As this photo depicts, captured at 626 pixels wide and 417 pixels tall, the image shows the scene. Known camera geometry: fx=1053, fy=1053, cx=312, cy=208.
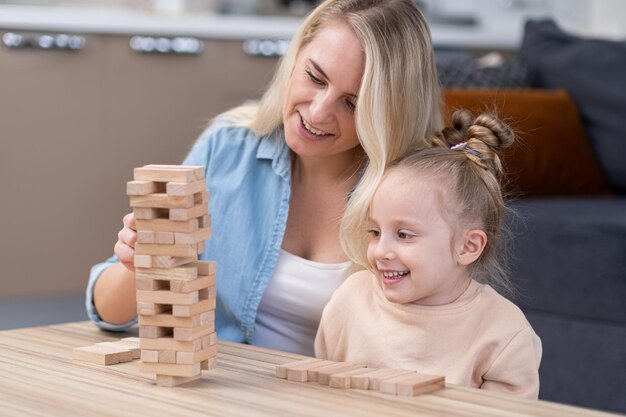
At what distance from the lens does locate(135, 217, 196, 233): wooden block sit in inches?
46.5

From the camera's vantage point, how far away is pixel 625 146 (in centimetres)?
308

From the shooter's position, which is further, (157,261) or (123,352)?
(123,352)

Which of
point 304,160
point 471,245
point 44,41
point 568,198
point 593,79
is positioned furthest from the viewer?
point 44,41

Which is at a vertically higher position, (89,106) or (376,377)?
(89,106)

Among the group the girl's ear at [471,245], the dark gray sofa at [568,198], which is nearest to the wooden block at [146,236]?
the girl's ear at [471,245]

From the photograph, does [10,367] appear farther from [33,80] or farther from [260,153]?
[33,80]

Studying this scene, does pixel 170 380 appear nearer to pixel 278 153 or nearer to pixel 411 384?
pixel 411 384

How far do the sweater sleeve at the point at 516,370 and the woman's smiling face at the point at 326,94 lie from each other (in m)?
0.49

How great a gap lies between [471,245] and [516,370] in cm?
19

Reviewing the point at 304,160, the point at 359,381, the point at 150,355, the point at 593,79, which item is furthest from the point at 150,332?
the point at 593,79

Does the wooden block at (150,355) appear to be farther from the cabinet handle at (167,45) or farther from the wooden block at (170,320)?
the cabinet handle at (167,45)

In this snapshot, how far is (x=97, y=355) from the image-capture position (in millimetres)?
1338

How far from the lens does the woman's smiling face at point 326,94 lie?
5.49ft

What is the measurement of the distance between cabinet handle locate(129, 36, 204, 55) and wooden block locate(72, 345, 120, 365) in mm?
2448
